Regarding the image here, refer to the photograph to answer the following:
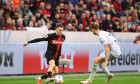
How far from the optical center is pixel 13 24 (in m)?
16.3

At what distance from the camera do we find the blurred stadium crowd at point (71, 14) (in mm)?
17031

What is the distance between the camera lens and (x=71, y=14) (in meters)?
19.9

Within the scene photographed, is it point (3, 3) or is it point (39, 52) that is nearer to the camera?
point (39, 52)

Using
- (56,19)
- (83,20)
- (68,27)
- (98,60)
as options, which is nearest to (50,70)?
(98,60)

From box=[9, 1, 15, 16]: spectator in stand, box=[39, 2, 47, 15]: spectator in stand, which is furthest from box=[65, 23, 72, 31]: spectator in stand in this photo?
box=[9, 1, 15, 16]: spectator in stand

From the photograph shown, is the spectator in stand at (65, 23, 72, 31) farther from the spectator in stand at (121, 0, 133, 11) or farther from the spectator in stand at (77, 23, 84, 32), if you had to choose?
the spectator in stand at (121, 0, 133, 11)

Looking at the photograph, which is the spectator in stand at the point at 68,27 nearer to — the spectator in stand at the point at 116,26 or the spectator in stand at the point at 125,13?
the spectator in stand at the point at 116,26

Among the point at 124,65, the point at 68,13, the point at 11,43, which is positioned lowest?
the point at 124,65

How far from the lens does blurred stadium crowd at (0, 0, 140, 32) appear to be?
1703 cm

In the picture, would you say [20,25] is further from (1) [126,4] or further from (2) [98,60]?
(1) [126,4]

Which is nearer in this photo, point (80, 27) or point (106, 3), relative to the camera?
point (80, 27)

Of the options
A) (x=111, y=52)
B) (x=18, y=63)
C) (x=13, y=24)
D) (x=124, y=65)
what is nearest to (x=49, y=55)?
(x=111, y=52)

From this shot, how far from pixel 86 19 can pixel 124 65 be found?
422cm

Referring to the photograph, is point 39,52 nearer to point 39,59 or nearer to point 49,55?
point 39,59
